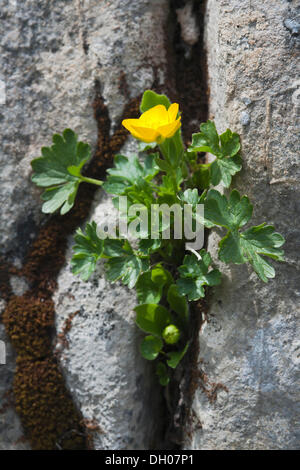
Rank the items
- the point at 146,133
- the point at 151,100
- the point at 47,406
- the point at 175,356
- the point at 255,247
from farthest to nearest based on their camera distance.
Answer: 1. the point at 47,406
2. the point at 175,356
3. the point at 151,100
4. the point at 255,247
5. the point at 146,133

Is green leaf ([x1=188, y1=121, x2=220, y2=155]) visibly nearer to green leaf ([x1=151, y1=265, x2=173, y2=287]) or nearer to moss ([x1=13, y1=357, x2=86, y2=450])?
green leaf ([x1=151, y1=265, x2=173, y2=287])

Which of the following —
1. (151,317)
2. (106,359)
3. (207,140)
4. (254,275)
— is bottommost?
(106,359)

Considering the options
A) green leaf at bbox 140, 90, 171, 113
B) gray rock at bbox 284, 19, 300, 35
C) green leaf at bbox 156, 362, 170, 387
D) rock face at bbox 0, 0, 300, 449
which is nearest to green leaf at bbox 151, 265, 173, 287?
rock face at bbox 0, 0, 300, 449

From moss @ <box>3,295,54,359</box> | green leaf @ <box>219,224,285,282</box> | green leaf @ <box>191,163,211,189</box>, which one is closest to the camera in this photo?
green leaf @ <box>219,224,285,282</box>

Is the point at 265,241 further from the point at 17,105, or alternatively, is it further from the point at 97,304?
the point at 17,105

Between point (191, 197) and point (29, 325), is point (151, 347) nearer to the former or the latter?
point (29, 325)

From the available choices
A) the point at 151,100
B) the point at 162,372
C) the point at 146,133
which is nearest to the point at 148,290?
the point at 162,372
